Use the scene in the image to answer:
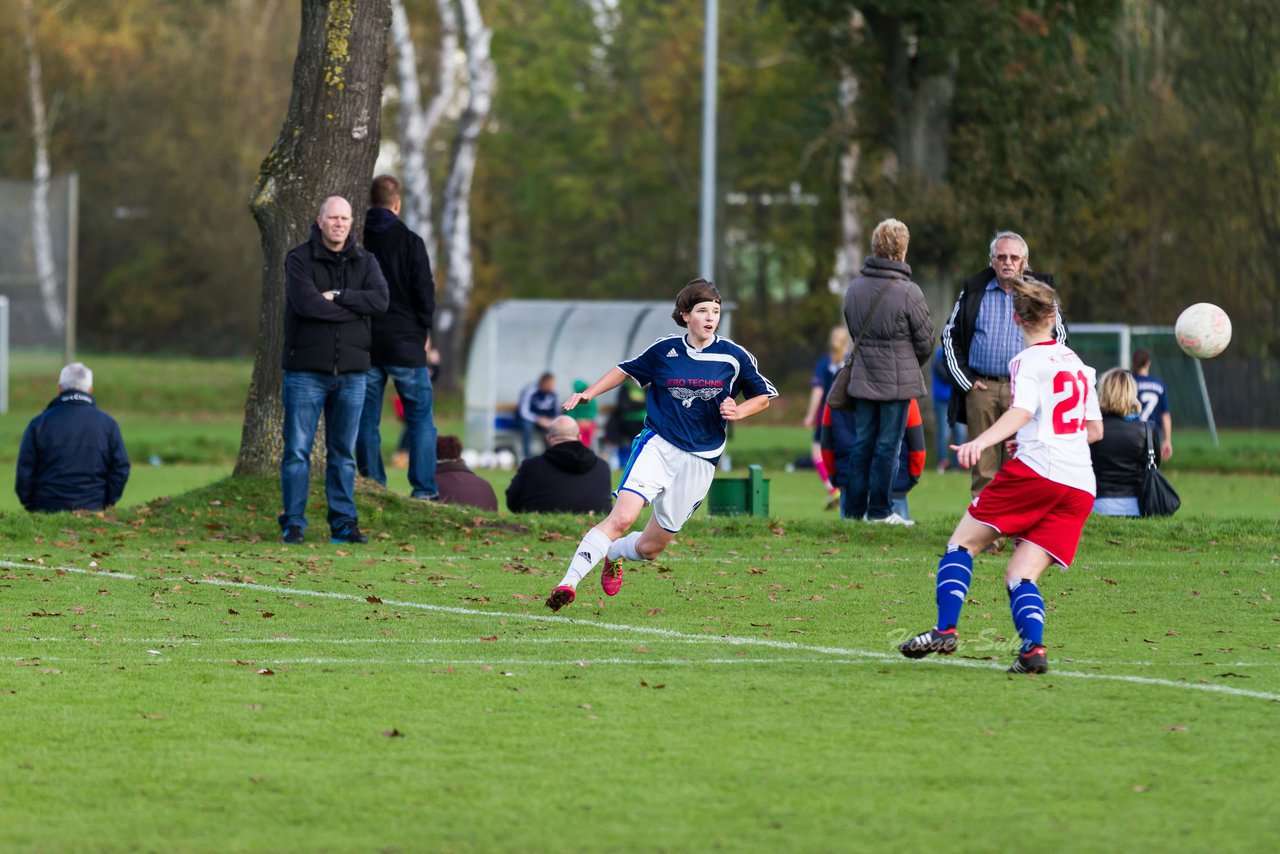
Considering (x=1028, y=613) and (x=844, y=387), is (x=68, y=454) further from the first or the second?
(x=1028, y=613)

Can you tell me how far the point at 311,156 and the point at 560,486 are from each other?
10.0 feet

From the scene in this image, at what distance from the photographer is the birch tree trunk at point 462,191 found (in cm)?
3731

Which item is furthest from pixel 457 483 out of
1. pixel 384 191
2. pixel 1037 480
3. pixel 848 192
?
pixel 848 192

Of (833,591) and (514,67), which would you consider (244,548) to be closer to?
(833,591)

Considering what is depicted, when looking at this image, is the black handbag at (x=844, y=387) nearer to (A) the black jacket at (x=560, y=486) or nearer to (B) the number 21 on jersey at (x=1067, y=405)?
(A) the black jacket at (x=560, y=486)

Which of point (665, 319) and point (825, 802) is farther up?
point (665, 319)

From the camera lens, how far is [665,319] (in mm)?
29953

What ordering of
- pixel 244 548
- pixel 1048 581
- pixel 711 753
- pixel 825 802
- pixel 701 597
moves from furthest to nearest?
pixel 244 548
pixel 1048 581
pixel 701 597
pixel 711 753
pixel 825 802

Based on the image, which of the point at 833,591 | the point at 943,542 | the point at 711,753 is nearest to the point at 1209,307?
the point at 943,542

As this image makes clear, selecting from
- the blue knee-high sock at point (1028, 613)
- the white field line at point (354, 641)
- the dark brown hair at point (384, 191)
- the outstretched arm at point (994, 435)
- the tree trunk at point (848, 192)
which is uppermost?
the tree trunk at point (848, 192)

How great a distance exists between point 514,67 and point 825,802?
52.8 metres

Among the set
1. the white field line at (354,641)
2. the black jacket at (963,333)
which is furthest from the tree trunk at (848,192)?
the white field line at (354,641)

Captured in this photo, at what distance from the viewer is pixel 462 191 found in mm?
40938

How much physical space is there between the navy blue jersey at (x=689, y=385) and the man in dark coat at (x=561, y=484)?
422 cm
